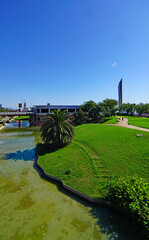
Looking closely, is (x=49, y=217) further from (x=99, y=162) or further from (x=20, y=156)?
(x=20, y=156)

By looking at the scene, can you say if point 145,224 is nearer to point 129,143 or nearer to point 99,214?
point 99,214

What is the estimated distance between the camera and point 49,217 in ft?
27.2

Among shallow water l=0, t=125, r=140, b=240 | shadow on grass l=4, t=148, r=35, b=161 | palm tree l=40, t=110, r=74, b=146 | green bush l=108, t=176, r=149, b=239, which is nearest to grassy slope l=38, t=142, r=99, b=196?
shallow water l=0, t=125, r=140, b=240

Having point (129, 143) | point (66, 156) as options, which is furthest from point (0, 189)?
point (129, 143)

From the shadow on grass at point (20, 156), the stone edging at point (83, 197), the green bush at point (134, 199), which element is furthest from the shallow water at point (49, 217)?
the shadow on grass at point (20, 156)

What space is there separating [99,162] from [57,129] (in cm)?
876

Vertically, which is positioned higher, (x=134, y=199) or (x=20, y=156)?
(x=134, y=199)

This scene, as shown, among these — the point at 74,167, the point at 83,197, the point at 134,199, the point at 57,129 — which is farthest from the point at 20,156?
the point at 134,199

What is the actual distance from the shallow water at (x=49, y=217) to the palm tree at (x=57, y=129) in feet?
26.9

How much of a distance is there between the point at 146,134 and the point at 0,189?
841 inches

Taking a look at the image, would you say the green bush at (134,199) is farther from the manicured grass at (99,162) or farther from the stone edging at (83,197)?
the manicured grass at (99,162)

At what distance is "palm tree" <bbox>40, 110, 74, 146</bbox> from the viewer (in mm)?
19594

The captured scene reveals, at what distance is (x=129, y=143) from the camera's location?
17875 mm

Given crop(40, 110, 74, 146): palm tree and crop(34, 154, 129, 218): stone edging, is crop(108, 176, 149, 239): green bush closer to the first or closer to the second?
crop(34, 154, 129, 218): stone edging
